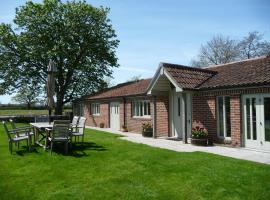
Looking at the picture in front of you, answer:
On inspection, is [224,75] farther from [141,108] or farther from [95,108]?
[95,108]

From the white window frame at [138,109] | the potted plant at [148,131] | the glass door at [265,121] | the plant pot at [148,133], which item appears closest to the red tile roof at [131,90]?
the white window frame at [138,109]

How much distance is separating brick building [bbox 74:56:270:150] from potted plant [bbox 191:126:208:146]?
47 cm

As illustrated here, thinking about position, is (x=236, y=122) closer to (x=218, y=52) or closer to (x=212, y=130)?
(x=212, y=130)

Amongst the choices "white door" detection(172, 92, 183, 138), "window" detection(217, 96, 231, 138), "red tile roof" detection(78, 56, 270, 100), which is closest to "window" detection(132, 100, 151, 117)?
"white door" detection(172, 92, 183, 138)

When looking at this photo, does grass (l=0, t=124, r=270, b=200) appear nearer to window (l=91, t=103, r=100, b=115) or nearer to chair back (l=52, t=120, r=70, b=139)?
chair back (l=52, t=120, r=70, b=139)

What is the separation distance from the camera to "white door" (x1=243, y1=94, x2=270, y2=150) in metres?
11.4

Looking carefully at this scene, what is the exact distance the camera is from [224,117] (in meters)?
13.4

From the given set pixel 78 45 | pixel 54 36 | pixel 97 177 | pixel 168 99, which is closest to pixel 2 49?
pixel 54 36

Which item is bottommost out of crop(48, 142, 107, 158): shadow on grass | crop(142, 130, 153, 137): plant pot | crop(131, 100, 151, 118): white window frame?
crop(48, 142, 107, 158): shadow on grass

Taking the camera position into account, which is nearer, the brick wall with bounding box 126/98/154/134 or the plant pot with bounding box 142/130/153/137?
the plant pot with bounding box 142/130/153/137

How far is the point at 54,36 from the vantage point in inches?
1335

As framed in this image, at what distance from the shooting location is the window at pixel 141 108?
19.9 m

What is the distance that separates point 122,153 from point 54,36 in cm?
2603

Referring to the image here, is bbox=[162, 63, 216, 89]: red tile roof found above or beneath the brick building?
above
